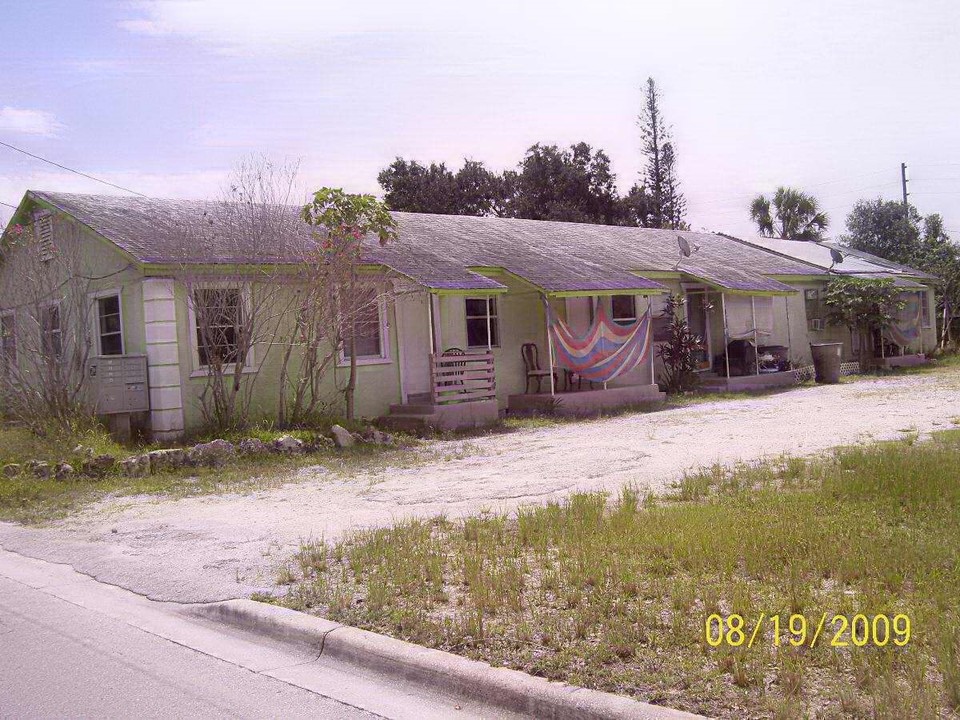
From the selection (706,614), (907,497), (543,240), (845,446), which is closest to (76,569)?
(706,614)

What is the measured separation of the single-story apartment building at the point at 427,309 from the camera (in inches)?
563

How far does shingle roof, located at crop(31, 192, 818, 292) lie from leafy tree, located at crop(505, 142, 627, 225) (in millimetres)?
16052

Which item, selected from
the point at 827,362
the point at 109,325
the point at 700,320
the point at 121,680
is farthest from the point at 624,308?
the point at 121,680

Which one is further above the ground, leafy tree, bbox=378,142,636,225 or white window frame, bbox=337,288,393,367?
leafy tree, bbox=378,142,636,225

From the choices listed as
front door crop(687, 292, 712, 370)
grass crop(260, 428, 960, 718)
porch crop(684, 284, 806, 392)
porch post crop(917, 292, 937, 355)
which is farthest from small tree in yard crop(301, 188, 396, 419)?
porch post crop(917, 292, 937, 355)

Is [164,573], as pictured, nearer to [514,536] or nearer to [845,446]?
[514,536]

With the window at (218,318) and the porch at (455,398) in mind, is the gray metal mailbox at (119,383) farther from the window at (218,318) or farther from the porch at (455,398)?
the porch at (455,398)

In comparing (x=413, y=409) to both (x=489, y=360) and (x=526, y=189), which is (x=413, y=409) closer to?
(x=489, y=360)

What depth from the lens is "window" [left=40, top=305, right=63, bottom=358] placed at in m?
14.1

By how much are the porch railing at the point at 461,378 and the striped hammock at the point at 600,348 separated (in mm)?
1747

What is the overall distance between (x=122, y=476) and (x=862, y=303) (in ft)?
68.8

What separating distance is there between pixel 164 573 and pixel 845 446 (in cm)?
791

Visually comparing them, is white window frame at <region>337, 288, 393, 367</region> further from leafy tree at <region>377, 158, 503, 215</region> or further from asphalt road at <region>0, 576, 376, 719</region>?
leafy tree at <region>377, 158, 503, 215</region>

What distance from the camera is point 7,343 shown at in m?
16.4
